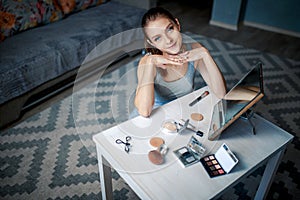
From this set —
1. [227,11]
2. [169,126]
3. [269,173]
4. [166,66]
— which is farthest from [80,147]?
[227,11]

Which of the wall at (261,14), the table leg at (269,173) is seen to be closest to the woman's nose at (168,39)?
the table leg at (269,173)

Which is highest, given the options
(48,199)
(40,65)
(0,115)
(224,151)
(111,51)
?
(111,51)

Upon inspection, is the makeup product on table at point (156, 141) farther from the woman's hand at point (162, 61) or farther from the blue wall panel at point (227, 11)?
the blue wall panel at point (227, 11)

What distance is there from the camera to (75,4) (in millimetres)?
2275

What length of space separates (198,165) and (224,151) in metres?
0.09

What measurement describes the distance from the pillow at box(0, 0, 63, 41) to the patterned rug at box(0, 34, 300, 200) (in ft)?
1.90

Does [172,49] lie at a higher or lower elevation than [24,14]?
higher

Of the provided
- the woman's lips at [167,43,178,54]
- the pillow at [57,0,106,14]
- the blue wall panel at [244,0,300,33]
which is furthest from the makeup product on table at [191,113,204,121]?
the blue wall panel at [244,0,300,33]

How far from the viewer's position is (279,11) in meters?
2.85

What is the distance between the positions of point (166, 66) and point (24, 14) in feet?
4.66

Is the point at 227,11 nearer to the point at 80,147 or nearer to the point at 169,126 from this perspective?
the point at 80,147

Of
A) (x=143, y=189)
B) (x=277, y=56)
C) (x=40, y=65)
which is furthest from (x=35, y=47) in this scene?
(x=277, y=56)

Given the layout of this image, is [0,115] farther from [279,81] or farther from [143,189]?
[279,81]

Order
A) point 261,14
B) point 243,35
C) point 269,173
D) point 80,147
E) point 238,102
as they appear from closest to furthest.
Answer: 1. point 238,102
2. point 269,173
3. point 80,147
4. point 243,35
5. point 261,14
